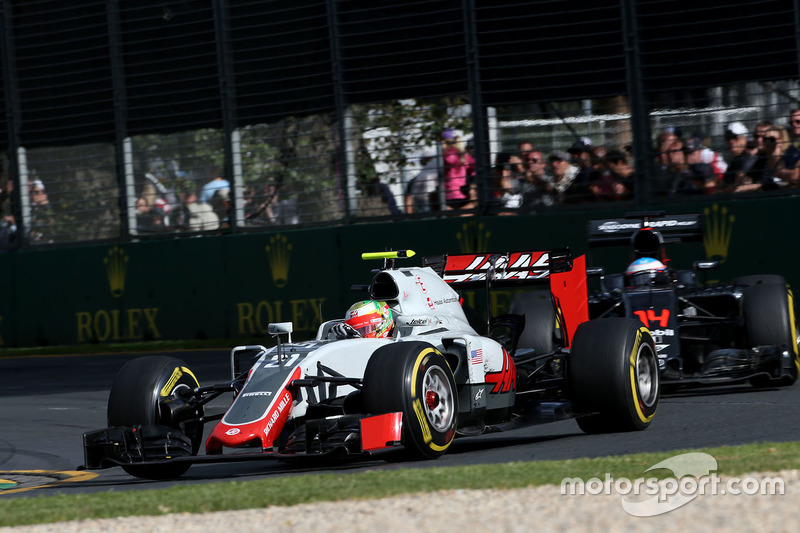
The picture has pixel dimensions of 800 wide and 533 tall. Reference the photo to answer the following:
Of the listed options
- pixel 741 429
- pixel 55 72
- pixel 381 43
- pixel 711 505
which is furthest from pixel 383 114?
pixel 711 505

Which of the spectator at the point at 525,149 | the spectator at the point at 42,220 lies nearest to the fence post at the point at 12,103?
the spectator at the point at 42,220

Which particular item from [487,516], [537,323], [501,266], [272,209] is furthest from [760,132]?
[487,516]

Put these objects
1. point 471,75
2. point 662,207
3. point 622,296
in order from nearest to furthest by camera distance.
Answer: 1. point 622,296
2. point 662,207
3. point 471,75

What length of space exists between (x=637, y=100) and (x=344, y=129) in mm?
4044

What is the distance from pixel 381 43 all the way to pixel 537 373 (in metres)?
8.95

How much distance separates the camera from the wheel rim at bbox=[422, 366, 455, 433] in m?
7.69

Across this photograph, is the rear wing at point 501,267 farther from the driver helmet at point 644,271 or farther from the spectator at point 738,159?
the spectator at point 738,159

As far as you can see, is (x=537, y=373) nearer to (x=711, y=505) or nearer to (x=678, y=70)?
(x=711, y=505)

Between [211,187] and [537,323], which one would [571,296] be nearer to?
[537,323]

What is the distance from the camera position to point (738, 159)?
49.1 ft

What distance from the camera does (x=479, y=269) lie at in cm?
985

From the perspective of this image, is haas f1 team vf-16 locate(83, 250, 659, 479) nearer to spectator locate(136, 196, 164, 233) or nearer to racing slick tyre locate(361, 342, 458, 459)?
racing slick tyre locate(361, 342, 458, 459)

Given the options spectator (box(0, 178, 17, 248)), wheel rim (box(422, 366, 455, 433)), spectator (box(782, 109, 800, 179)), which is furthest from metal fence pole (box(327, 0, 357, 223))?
wheel rim (box(422, 366, 455, 433))

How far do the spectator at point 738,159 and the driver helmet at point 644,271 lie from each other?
375 centimetres
